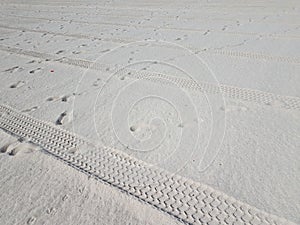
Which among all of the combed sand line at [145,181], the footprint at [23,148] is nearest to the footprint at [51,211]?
the combed sand line at [145,181]

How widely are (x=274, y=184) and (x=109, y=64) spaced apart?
3.28 metres

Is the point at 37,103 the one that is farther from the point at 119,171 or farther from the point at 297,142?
the point at 297,142

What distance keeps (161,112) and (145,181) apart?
1.07m

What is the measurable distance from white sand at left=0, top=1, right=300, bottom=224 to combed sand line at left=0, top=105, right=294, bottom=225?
8cm

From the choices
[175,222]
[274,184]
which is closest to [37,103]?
[175,222]

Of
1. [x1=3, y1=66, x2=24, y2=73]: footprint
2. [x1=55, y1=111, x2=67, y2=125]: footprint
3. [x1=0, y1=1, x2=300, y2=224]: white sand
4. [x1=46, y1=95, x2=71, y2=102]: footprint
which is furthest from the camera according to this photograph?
[x1=3, y1=66, x2=24, y2=73]: footprint

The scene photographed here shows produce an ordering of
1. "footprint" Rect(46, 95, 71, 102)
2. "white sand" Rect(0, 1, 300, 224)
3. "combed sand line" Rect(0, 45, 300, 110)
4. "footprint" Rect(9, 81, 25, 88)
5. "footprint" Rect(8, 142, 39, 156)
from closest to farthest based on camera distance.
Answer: "white sand" Rect(0, 1, 300, 224), "footprint" Rect(8, 142, 39, 156), "combed sand line" Rect(0, 45, 300, 110), "footprint" Rect(46, 95, 71, 102), "footprint" Rect(9, 81, 25, 88)

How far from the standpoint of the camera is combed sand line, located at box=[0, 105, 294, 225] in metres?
2.05

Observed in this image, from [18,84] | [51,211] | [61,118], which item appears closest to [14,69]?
[18,84]

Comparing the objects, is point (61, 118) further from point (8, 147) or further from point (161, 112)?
point (161, 112)

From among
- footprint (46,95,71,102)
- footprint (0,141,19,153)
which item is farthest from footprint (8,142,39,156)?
footprint (46,95,71,102)

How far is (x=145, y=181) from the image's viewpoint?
7.90 ft

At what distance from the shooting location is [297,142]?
2.68m

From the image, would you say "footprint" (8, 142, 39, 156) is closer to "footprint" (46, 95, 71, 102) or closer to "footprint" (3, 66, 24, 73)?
"footprint" (46, 95, 71, 102)
